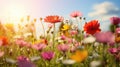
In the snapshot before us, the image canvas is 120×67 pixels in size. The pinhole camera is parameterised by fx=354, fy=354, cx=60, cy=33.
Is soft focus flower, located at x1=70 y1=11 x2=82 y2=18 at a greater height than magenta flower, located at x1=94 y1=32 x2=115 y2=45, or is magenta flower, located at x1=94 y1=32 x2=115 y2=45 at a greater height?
magenta flower, located at x1=94 y1=32 x2=115 y2=45

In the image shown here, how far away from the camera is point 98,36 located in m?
1.79

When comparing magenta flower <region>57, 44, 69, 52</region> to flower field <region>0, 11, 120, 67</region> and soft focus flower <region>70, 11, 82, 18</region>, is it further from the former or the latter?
soft focus flower <region>70, 11, 82, 18</region>

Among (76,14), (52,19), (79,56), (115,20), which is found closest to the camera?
(79,56)

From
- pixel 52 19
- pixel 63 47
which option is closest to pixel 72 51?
pixel 63 47

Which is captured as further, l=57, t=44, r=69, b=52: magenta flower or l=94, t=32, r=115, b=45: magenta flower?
l=57, t=44, r=69, b=52: magenta flower

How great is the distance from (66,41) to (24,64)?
101 inches

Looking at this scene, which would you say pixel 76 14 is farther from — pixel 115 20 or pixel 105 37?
pixel 105 37

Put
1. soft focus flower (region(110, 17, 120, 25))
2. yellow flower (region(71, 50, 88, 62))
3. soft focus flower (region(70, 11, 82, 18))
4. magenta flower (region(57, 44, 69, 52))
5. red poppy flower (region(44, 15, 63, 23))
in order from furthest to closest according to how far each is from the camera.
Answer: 1. soft focus flower (region(70, 11, 82, 18))
2. red poppy flower (region(44, 15, 63, 23))
3. soft focus flower (region(110, 17, 120, 25))
4. magenta flower (region(57, 44, 69, 52))
5. yellow flower (region(71, 50, 88, 62))

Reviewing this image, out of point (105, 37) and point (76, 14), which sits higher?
point (105, 37)

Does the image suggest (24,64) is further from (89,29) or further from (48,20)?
(48,20)

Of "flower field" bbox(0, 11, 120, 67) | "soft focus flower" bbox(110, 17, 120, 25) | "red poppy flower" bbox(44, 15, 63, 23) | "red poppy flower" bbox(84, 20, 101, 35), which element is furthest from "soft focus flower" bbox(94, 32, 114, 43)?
"red poppy flower" bbox(44, 15, 63, 23)

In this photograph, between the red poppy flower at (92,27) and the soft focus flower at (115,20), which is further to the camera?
the soft focus flower at (115,20)

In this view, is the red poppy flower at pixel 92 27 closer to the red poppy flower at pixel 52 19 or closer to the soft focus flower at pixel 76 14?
the red poppy flower at pixel 52 19

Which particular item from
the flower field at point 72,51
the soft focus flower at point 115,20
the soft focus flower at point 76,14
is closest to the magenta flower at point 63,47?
the flower field at point 72,51
